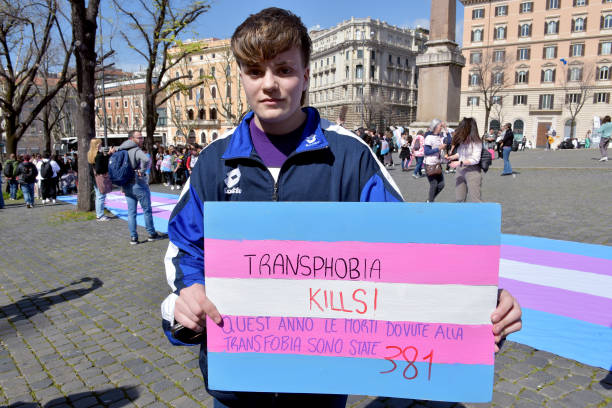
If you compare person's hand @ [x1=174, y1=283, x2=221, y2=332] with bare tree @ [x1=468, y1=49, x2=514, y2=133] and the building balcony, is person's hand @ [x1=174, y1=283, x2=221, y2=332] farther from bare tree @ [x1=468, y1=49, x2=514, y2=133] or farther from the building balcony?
the building balcony

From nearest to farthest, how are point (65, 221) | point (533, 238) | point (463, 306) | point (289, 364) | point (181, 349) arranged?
point (463, 306), point (289, 364), point (181, 349), point (533, 238), point (65, 221)

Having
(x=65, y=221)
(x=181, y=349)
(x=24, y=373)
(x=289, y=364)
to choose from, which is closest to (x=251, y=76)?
(x=289, y=364)

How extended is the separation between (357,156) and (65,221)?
439 inches

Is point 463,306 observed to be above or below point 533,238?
above

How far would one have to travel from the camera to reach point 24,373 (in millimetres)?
3625

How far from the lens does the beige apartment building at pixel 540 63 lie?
189 ft

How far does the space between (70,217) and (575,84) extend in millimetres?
66060

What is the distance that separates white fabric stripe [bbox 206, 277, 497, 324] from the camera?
54.2 inches

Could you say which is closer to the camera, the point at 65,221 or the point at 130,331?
the point at 130,331

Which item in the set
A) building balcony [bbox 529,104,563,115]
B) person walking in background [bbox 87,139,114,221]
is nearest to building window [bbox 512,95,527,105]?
building balcony [bbox 529,104,563,115]

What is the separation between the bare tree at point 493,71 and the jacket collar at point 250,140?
64336 mm

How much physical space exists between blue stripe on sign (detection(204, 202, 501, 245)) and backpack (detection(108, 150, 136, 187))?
745 centimetres

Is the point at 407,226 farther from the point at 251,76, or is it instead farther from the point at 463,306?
the point at 251,76

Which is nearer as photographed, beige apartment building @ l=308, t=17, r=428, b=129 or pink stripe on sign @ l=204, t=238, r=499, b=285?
pink stripe on sign @ l=204, t=238, r=499, b=285
